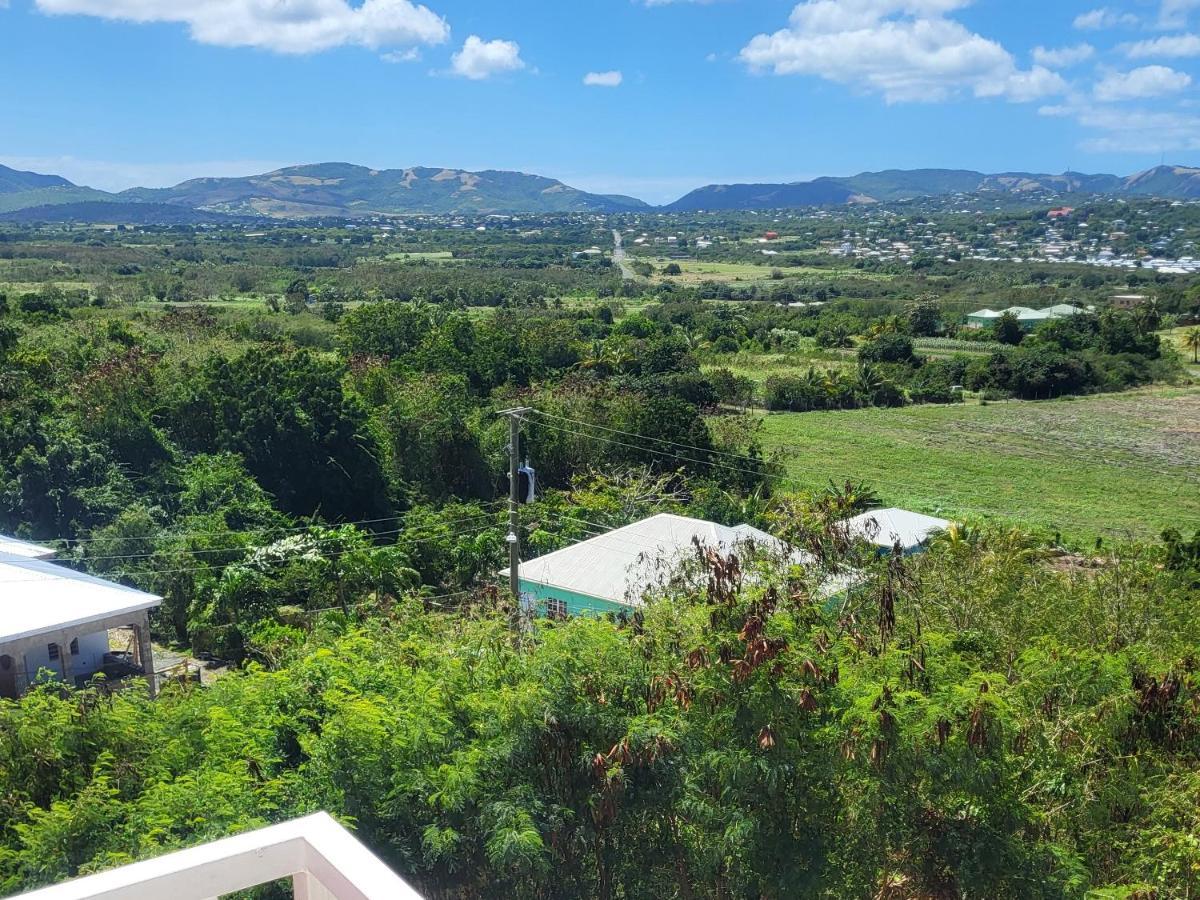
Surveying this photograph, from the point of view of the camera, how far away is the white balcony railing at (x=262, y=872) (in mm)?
2359

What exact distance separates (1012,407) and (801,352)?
41.1 feet

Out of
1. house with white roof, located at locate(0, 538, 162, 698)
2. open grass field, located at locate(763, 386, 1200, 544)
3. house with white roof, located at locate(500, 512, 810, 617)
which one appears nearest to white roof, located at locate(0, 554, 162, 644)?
house with white roof, located at locate(0, 538, 162, 698)

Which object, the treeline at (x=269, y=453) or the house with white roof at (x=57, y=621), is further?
the treeline at (x=269, y=453)

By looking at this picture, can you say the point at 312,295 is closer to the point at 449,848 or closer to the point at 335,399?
the point at 335,399

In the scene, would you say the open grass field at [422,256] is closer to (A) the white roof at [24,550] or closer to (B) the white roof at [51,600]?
(A) the white roof at [24,550]

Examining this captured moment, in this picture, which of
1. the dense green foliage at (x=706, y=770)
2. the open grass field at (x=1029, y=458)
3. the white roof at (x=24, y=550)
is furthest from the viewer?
the open grass field at (x=1029, y=458)

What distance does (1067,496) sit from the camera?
28.2m

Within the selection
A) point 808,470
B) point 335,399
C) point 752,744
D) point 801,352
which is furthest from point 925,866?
point 801,352

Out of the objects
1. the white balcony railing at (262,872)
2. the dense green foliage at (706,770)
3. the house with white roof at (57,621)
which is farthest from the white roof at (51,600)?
the white balcony railing at (262,872)

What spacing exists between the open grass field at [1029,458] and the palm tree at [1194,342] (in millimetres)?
8818

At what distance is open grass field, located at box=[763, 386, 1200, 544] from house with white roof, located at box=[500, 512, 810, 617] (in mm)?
10823

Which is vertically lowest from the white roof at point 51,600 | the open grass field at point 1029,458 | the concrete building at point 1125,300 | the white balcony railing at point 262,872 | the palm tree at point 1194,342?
the open grass field at point 1029,458

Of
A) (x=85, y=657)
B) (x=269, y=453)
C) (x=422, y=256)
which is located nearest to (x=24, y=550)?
(x=85, y=657)

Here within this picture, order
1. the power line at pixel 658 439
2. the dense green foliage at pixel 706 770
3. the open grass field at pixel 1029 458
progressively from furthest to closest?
the open grass field at pixel 1029 458 < the power line at pixel 658 439 < the dense green foliage at pixel 706 770
